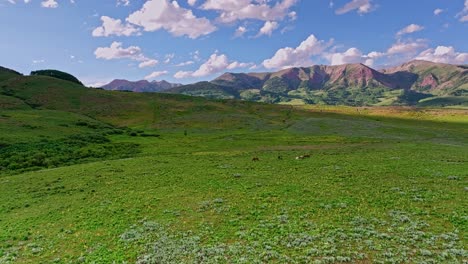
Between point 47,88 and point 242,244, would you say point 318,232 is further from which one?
point 47,88

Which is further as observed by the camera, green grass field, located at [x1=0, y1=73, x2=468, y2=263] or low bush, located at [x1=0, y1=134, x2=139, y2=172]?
low bush, located at [x1=0, y1=134, x2=139, y2=172]

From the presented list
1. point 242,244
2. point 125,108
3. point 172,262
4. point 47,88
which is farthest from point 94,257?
point 47,88

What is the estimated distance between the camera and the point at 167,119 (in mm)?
136375

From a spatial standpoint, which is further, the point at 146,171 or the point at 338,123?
the point at 338,123

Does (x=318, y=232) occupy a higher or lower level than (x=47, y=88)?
lower

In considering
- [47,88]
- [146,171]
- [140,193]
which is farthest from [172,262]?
[47,88]

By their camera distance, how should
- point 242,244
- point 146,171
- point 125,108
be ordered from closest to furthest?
point 242,244 → point 146,171 → point 125,108

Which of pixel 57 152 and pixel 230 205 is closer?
pixel 230 205

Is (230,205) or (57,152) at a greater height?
(57,152)

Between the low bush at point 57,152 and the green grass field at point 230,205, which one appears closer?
the green grass field at point 230,205

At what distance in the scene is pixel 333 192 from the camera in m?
33.9

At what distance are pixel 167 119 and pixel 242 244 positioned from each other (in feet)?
390

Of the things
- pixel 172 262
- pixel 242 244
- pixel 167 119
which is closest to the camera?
pixel 172 262

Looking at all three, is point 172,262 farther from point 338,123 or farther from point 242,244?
point 338,123
